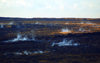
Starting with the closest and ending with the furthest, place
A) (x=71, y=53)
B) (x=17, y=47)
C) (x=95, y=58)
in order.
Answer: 1. (x=95, y=58)
2. (x=71, y=53)
3. (x=17, y=47)

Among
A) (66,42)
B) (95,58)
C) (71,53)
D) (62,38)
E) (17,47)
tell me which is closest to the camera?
(95,58)

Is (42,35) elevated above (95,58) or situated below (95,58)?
above

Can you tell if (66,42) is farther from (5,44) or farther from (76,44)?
(5,44)

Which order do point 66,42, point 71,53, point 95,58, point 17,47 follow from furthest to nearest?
point 66,42
point 17,47
point 71,53
point 95,58

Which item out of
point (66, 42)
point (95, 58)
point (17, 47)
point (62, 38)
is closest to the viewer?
point (95, 58)

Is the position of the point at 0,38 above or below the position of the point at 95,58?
above

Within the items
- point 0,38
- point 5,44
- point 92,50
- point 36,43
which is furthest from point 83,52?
point 0,38

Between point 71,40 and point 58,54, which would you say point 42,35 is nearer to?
point 71,40

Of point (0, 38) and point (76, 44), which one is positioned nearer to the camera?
point (76, 44)

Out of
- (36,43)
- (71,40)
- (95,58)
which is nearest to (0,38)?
(36,43)
